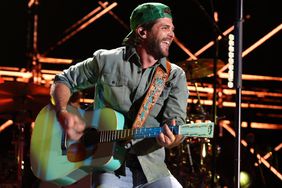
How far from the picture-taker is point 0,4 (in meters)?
9.03

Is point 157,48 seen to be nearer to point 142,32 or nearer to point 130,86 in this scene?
point 142,32

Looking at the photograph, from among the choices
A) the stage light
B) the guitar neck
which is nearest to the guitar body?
the guitar neck

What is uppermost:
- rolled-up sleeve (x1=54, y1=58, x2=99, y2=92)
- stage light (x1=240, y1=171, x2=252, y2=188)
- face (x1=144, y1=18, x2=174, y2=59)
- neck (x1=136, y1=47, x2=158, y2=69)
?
face (x1=144, y1=18, x2=174, y2=59)

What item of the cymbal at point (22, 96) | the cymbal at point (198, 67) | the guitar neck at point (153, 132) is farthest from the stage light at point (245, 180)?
the guitar neck at point (153, 132)

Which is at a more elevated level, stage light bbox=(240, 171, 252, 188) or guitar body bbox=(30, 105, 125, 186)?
guitar body bbox=(30, 105, 125, 186)

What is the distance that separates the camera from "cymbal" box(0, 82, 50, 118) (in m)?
6.22

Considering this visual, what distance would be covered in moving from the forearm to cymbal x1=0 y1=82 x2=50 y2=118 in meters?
2.44

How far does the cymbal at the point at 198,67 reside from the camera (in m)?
A: 6.67

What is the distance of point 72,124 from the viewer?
12.4 ft

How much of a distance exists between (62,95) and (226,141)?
5896 millimetres

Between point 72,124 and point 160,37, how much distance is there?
910 mm

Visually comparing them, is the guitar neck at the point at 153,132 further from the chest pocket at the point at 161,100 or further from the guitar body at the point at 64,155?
the chest pocket at the point at 161,100

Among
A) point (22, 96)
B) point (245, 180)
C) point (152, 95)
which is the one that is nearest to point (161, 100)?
point (152, 95)

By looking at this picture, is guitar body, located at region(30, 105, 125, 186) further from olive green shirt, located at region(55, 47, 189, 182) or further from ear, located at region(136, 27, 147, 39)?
ear, located at region(136, 27, 147, 39)
